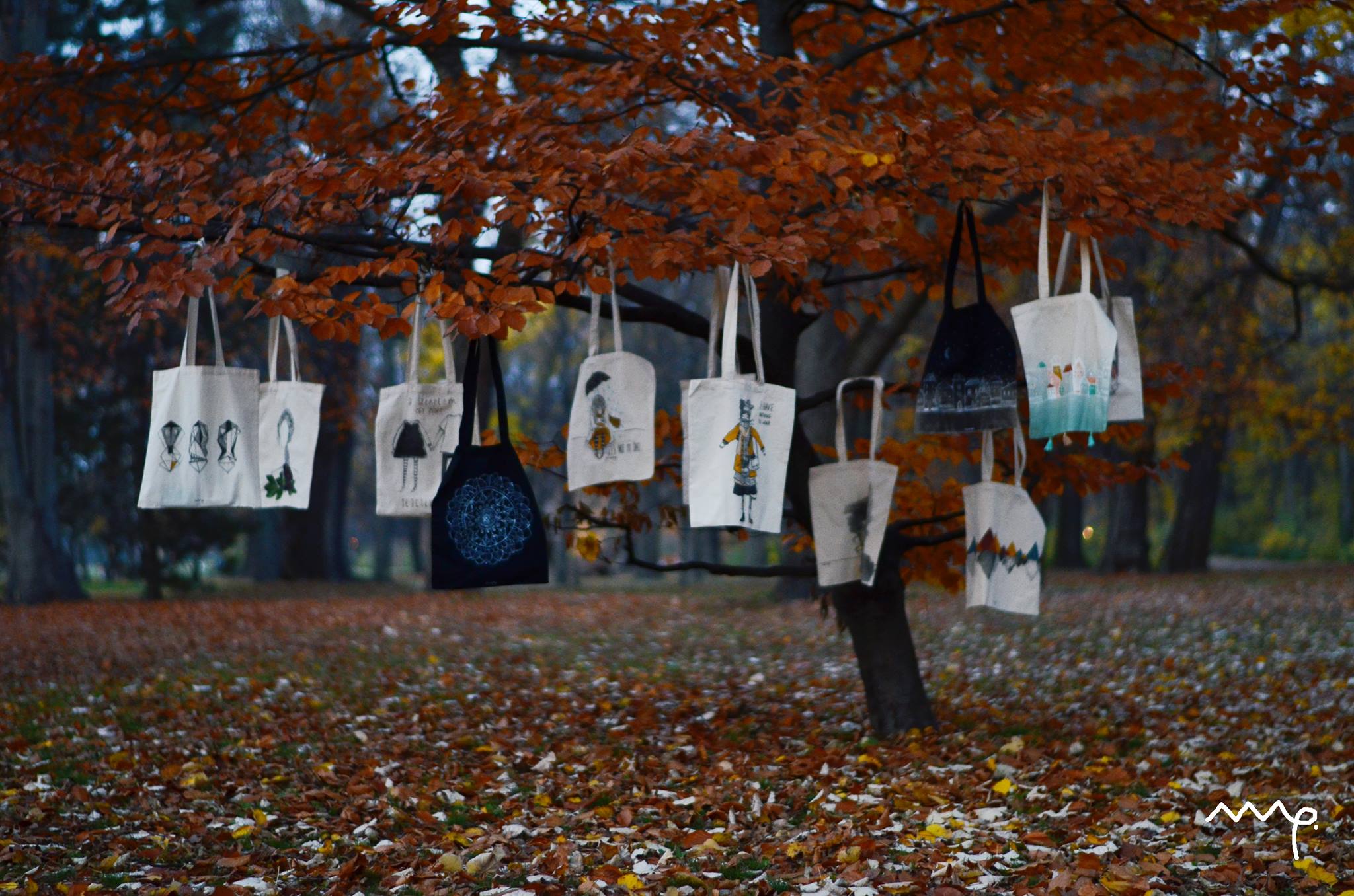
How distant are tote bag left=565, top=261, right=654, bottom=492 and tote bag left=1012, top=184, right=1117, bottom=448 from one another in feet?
4.81

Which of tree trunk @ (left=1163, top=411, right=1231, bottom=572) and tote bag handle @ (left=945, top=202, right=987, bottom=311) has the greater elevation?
tote bag handle @ (left=945, top=202, right=987, bottom=311)

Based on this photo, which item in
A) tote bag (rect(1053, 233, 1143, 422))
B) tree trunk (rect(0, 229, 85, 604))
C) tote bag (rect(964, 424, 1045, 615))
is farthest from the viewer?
tree trunk (rect(0, 229, 85, 604))

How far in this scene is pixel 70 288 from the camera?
16.0 meters

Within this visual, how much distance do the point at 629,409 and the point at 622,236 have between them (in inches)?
27.6

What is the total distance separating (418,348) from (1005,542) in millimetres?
2592

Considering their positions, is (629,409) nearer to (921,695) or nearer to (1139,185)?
(1139,185)

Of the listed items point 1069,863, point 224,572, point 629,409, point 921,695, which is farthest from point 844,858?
point 224,572

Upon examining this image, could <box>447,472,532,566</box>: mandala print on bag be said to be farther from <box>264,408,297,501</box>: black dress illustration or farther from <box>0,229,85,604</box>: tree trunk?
<box>0,229,85,604</box>: tree trunk

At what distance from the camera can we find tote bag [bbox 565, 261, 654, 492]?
4582 millimetres

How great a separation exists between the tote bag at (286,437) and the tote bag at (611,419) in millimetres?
1127

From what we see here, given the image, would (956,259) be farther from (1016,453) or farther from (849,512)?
(849,512)

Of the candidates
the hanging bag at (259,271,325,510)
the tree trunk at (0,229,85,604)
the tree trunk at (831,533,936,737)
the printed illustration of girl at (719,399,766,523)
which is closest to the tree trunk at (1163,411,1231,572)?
the tree trunk at (831,533,936,737)

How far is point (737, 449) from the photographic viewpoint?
4410 millimetres

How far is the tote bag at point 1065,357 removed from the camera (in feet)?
14.6
